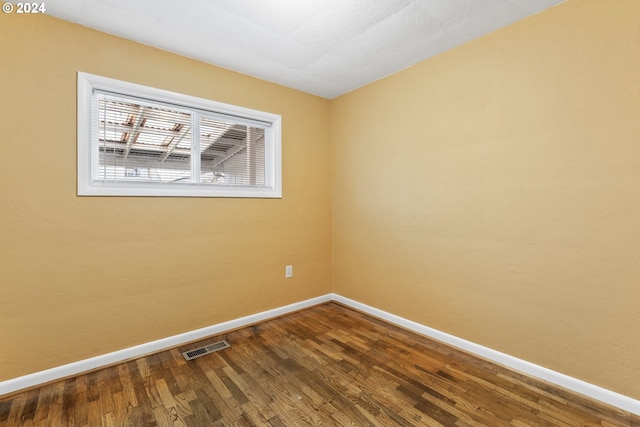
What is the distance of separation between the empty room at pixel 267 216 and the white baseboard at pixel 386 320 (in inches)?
0.5

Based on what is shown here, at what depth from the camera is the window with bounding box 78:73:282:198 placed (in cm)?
207

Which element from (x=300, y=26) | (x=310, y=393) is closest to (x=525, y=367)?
(x=310, y=393)

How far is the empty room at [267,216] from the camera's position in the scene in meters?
1.65

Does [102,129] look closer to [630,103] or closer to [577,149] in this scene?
[577,149]

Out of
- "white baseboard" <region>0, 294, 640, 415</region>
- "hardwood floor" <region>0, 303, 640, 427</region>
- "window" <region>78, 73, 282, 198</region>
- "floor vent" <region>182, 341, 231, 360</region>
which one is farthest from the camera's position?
"floor vent" <region>182, 341, 231, 360</region>

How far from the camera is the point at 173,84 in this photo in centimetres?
234

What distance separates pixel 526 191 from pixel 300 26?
1.94 meters

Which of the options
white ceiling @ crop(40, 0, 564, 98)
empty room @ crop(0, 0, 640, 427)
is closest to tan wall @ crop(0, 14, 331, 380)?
empty room @ crop(0, 0, 640, 427)

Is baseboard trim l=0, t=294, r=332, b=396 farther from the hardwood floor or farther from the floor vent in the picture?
the floor vent

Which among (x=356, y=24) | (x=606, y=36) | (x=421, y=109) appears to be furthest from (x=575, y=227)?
(x=356, y=24)

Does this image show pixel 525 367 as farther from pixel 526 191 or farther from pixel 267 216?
pixel 267 216

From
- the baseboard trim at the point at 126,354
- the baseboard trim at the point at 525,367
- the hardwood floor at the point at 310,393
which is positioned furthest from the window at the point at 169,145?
the baseboard trim at the point at 525,367

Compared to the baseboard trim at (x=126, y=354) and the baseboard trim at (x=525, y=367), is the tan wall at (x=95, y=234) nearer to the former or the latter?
the baseboard trim at (x=126, y=354)

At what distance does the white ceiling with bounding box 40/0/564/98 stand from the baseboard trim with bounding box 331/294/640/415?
235cm
